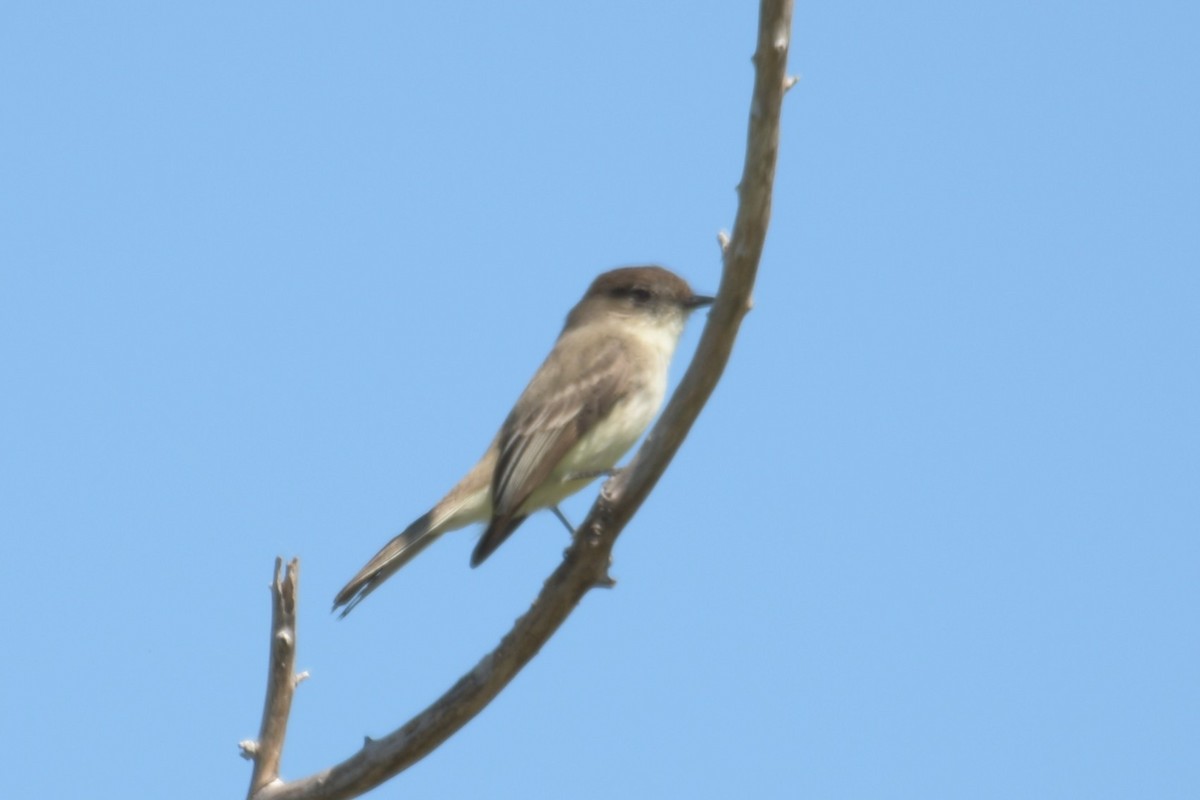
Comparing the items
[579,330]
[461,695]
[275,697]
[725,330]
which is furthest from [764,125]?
[579,330]

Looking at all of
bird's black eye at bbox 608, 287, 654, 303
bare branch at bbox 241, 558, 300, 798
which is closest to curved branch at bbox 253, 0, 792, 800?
bare branch at bbox 241, 558, 300, 798

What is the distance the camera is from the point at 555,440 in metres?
7.59

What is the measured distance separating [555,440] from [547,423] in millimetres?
142

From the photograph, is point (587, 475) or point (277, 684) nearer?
point (277, 684)

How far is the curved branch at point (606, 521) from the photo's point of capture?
517cm

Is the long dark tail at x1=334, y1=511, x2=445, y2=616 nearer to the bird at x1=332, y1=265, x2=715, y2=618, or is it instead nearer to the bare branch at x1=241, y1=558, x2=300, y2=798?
the bird at x1=332, y1=265, x2=715, y2=618

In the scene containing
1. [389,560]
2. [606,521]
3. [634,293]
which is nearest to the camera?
[606,521]

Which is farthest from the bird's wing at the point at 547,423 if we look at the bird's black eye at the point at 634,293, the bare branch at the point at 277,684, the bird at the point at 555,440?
the bare branch at the point at 277,684

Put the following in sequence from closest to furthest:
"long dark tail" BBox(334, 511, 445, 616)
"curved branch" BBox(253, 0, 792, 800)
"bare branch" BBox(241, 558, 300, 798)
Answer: "curved branch" BBox(253, 0, 792, 800)
"bare branch" BBox(241, 558, 300, 798)
"long dark tail" BBox(334, 511, 445, 616)

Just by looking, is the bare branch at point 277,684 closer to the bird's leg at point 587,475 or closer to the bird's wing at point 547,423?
the bird's wing at point 547,423

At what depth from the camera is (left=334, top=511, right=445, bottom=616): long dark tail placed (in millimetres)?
6953

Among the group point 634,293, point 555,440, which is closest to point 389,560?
point 555,440

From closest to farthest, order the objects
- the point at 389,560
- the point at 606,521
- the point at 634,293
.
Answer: the point at 606,521 < the point at 389,560 < the point at 634,293

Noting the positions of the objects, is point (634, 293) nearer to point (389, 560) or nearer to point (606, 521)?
point (389, 560)
